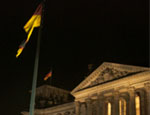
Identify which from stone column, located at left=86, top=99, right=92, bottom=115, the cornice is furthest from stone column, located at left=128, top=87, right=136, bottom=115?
stone column, located at left=86, top=99, right=92, bottom=115

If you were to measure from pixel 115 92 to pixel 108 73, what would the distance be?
265 cm

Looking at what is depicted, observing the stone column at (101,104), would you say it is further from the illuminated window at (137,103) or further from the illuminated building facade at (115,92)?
the illuminated window at (137,103)

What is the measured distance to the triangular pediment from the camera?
110ft

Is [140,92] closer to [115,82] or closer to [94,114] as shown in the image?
[115,82]

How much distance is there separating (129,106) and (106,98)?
4.33m

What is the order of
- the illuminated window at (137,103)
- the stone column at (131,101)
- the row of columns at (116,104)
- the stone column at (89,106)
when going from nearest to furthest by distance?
the row of columns at (116,104)
the stone column at (131,101)
the illuminated window at (137,103)
the stone column at (89,106)

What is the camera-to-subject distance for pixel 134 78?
33.1 metres

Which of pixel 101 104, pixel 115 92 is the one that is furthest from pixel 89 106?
pixel 115 92

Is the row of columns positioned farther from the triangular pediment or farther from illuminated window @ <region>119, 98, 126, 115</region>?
the triangular pediment

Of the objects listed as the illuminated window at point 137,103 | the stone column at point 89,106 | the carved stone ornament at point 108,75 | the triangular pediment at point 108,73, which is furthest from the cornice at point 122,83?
the illuminated window at point 137,103

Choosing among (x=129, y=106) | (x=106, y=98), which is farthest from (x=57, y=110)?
(x=129, y=106)

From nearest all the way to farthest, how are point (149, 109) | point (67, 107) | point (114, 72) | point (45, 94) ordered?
point (149, 109), point (114, 72), point (67, 107), point (45, 94)

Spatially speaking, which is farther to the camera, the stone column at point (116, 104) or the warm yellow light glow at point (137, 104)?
the stone column at point (116, 104)

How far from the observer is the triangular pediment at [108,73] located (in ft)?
110
